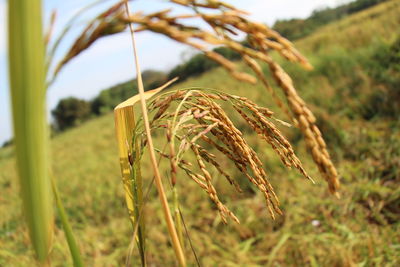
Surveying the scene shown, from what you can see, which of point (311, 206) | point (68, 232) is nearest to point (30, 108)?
point (68, 232)

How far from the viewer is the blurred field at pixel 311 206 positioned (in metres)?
1.99

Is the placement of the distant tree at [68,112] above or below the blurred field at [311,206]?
above

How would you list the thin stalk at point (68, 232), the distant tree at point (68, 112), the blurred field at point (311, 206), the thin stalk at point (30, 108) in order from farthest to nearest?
the distant tree at point (68, 112) < the blurred field at point (311, 206) < the thin stalk at point (68, 232) < the thin stalk at point (30, 108)

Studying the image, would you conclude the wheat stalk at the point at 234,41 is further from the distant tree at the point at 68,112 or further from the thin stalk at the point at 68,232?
the distant tree at the point at 68,112

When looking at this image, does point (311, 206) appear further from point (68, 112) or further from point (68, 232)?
point (68, 112)

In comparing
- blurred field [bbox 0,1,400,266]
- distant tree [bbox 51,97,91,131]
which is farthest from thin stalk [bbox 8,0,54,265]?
distant tree [bbox 51,97,91,131]

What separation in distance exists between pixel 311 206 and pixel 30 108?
2.33 metres

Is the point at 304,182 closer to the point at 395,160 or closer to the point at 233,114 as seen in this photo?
the point at 395,160

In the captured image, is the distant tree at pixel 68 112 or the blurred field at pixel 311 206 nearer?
the blurred field at pixel 311 206

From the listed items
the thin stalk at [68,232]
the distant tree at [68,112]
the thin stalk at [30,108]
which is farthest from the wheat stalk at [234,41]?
the distant tree at [68,112]

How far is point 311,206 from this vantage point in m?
2.40

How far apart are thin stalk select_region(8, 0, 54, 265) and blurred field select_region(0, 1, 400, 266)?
1.70m

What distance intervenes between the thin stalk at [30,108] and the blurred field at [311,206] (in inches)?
66.9

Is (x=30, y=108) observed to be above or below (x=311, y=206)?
above
